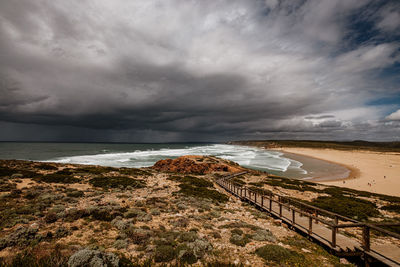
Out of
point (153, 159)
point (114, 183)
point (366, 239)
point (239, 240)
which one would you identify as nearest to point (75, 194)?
point (114, 183)

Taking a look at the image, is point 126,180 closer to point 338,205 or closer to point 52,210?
point 52,210

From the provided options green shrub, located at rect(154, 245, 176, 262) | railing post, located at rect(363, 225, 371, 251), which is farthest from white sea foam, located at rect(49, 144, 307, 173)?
railing post, located at rect(363, 225, 371, 251)

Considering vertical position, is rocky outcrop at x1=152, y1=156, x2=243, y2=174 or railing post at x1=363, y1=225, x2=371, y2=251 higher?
railing post at x1=363, y1=225, x2=371, y2=251

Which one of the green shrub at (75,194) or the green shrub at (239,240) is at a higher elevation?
the green shrub at (75,194)

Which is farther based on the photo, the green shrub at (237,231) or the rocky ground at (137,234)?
the green shrub at (237,231)

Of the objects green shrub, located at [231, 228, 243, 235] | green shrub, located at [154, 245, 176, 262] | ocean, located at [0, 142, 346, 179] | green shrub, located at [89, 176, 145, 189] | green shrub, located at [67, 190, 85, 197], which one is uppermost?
green shrub, located at [154, 245, 176, 262]

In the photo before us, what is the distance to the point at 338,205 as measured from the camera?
1667 centimetres

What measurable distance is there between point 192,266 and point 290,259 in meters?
3.66

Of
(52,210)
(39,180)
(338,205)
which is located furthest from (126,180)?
(338,205)

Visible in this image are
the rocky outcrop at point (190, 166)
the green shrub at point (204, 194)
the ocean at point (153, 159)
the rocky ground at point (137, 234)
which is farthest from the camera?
the ocean at point (153, 159)

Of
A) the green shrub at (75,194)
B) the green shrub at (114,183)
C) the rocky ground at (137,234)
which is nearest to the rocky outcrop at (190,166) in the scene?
the green shrub at (114,183)

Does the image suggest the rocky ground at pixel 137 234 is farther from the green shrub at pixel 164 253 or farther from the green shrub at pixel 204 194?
the green shrub at pixel 204 194

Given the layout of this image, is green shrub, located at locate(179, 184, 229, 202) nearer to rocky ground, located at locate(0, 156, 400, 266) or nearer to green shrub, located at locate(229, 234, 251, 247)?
rocky ground, located at locate(0, 156, 400, 266)

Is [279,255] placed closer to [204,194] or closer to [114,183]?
[204,194]
